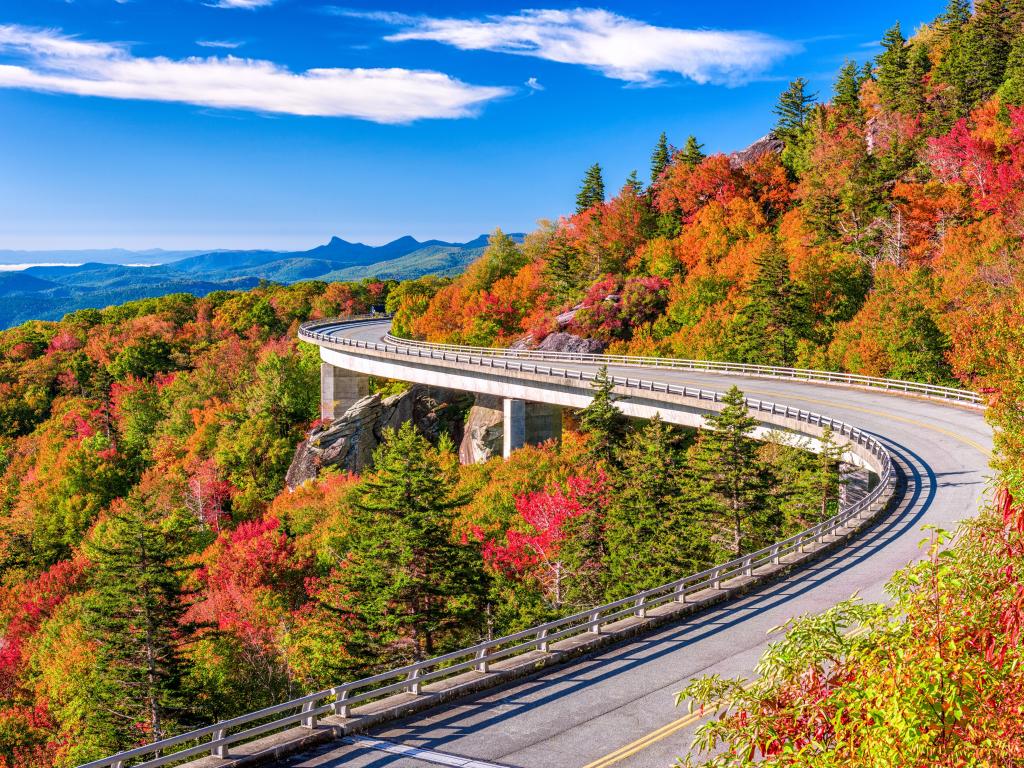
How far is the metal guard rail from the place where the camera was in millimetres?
48431

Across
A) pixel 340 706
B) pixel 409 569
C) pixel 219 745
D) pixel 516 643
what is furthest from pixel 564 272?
pixel 219 745

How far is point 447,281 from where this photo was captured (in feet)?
413

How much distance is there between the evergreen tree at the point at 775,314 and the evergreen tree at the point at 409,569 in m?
39.2

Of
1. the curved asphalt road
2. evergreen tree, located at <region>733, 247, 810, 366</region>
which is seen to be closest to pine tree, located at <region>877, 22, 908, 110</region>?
evergreen tree, located at <region>733, 247, 810, 366</region>

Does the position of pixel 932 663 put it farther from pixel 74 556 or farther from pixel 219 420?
pixel 219 420

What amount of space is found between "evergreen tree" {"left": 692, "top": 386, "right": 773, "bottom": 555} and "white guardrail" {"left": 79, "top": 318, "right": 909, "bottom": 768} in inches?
61.4

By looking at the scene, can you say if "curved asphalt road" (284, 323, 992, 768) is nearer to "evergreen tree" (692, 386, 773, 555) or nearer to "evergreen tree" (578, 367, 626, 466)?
"evergreen tree" (692, 386, 773, 555)

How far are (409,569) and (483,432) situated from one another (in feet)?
120

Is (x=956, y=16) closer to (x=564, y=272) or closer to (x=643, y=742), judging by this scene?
(x=564, y=272)

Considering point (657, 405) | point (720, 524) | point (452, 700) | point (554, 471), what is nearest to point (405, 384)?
point (554, 471)

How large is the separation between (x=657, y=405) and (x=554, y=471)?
9396mm

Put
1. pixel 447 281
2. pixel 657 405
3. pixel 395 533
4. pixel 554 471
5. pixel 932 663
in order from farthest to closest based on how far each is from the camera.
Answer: pixel 447 281 < pixel 554 471 < pixel 657 405 < pixel 395 533 < pixel 932 663

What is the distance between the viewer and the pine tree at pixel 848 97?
92000 mm

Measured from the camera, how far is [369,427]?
71938mm
